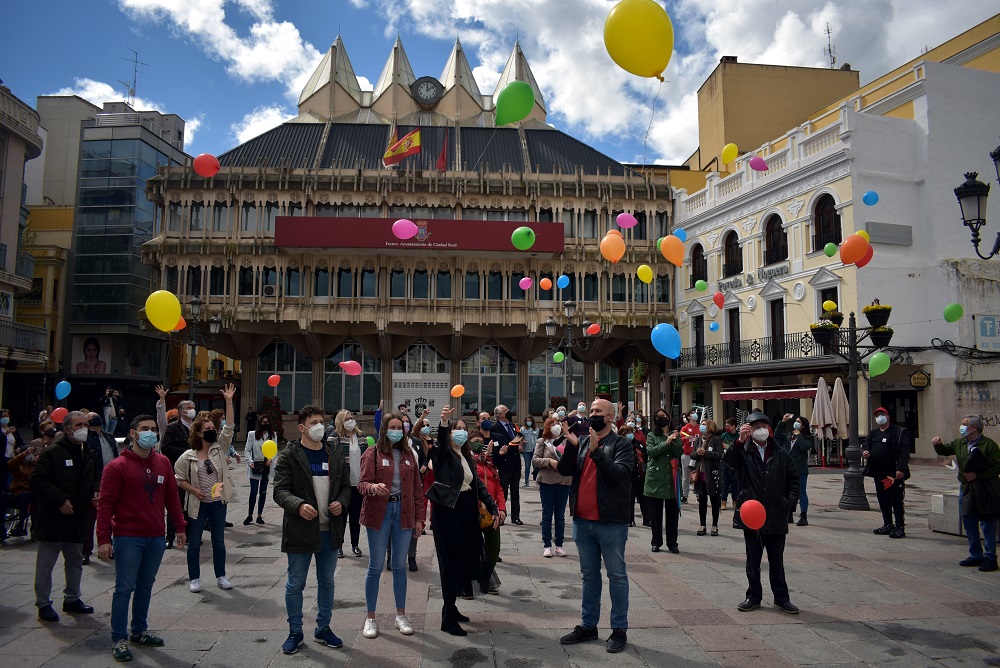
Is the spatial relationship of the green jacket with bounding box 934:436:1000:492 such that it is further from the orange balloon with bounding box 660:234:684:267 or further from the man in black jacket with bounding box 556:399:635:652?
the orange balloon with bounding box 660:234:684:267

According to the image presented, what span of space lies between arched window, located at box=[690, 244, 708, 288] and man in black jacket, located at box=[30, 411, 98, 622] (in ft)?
100

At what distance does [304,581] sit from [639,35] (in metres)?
6.68

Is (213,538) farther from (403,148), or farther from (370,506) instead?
(403,148)

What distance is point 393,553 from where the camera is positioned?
609 cm

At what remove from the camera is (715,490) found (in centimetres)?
1077

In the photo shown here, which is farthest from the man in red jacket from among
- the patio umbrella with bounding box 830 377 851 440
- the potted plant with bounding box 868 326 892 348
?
the patio umbrella with bounding box 830 377 851 440

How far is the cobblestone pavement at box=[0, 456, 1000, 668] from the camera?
17.9 ft

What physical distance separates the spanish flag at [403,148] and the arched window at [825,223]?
721 inches

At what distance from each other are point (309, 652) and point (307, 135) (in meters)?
37.9

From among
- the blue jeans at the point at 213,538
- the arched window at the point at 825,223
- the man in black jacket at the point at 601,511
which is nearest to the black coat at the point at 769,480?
the man in black jacket at the point at 601,511

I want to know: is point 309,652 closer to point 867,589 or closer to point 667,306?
point 867,589

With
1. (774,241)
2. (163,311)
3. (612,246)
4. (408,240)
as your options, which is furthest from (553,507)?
(408,240)

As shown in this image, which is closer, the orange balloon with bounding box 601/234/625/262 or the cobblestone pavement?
the cobblestone pavement

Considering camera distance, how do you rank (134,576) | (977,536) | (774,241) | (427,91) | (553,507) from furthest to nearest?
(427,91)
(774,241)
(553,507)
(977,536)
(134,576)
